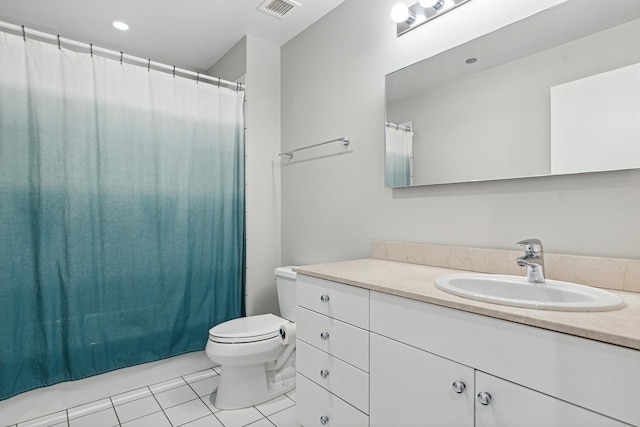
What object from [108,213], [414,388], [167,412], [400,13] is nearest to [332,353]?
[414,388]

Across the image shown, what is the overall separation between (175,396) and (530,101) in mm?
2298

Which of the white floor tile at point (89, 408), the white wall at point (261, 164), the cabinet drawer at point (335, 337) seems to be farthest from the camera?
the white wall at point (261, 164)

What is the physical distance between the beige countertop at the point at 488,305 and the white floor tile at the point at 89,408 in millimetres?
1383

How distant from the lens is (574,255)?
45.8 inches

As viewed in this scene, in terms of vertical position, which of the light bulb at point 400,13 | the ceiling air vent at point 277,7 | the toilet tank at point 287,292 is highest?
the ceiling air vent at point 277,7

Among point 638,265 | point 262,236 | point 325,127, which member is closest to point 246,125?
point 325,127

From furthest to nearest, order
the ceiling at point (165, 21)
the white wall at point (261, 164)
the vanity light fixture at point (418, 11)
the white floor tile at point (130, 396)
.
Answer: the white wall at point (261, 164), the ceiling at point (165, 21), the white floor tile at point (130, 396), the vanity light fixture at point (418, 11)

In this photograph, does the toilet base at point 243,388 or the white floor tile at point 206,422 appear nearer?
the white floor tile at point 206,422

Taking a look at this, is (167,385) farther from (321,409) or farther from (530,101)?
(530,101)

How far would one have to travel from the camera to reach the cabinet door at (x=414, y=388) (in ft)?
3.06

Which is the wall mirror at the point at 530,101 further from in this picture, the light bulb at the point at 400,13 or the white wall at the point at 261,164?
the white wall at the point at 261,164

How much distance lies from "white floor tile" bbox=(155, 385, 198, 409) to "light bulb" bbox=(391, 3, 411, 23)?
2287 millimetres

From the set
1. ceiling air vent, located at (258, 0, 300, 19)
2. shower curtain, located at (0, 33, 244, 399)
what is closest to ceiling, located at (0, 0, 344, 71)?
ceiling air vent, located at (258, 0, 300, 19)

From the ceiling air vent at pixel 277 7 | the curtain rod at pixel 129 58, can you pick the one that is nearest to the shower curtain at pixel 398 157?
the ceiling air vent at pixel 277 7
